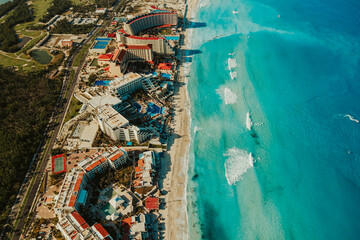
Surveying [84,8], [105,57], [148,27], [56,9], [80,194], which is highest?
[148,27]

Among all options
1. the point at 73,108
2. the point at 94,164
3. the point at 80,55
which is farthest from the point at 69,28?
the point at 94,164

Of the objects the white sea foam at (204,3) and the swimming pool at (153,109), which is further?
the white sea foam at (204,3)

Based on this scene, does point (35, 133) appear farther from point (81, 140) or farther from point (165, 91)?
point (165, 91)

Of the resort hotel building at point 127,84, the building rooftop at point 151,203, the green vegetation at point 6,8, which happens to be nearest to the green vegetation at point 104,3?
the green vegetation at point 6,8

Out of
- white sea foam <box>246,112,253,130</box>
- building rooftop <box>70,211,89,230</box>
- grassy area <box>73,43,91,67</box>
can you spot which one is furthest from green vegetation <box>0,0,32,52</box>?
white sea foam <box>246,112,253,130</box>

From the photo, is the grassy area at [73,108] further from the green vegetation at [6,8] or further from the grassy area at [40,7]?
the green vegetation at [6,8]

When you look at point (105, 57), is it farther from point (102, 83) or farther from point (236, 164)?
point (236, 164)

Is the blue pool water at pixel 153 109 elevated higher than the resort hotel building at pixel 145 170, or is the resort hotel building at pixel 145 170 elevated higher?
the blue pool water at pixel 153 109

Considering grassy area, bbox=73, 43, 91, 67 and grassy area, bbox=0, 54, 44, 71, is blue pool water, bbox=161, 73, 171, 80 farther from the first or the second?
grassy area, bbox=0, 54, 44, 71
